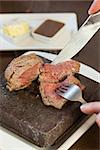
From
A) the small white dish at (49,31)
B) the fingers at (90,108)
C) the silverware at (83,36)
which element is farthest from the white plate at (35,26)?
the fingers at (90,108)

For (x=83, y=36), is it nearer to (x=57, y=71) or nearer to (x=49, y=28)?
(x=57, y=71)

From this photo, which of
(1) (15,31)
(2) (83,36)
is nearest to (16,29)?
(1) (15,31)

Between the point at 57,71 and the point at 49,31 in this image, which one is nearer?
the point at 57,71

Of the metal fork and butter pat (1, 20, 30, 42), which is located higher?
the metal fork

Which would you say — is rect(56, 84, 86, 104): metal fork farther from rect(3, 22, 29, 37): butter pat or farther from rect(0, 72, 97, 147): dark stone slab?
rect(3, 22, 29, 37): butter pat

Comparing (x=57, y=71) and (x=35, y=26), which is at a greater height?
(x=57, y=71)

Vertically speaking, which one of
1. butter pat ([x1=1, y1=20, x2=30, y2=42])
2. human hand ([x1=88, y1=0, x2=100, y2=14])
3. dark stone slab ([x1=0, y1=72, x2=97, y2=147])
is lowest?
butter pat ([x1=1, y1=20, x2=30, y2=42])

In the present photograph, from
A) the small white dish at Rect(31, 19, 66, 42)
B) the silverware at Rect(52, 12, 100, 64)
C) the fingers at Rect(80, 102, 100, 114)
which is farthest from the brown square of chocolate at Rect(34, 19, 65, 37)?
the fingers at Rect(80, 102, 100, 114)
